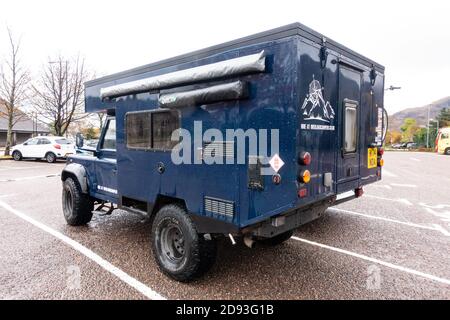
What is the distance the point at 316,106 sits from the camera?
3.31 m

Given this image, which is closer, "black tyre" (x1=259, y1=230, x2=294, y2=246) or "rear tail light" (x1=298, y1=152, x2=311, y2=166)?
"rear tail light" (x1=298, y1=152, x2=311, y2=166)

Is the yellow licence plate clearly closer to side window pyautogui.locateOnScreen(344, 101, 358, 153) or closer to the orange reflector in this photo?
side window pyautogui.locateOnScreen(344, 101, 358, 153)

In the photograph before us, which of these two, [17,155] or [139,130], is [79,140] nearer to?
[139,130]

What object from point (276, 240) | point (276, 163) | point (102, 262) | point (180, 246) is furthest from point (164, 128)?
point (276, 240)

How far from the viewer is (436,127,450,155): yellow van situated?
29875mm

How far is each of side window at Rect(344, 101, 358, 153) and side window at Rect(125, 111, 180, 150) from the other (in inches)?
84.9

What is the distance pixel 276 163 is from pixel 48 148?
64.2ft

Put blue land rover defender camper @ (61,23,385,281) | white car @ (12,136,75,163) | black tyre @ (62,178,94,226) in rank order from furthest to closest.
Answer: white car @ (12,136,75,163) → black tyre @ (62,178,94,226) → blue land rover defender camper @ (61,23,385,281)

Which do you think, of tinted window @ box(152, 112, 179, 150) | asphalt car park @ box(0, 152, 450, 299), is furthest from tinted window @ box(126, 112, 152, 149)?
asphalt car park @ box(0, 152, 450, 299)

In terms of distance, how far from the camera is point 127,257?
4422 millimetres

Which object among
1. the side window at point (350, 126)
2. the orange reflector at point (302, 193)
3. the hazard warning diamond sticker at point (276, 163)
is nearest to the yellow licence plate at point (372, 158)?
the side window at point (350, 126)

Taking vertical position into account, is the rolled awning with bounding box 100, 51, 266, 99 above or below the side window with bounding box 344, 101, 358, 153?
above

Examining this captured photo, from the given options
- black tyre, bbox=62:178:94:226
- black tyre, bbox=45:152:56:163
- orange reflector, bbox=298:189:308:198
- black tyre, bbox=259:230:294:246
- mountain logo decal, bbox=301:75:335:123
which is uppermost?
mountain logo decal, bbox=301:75:335:123
